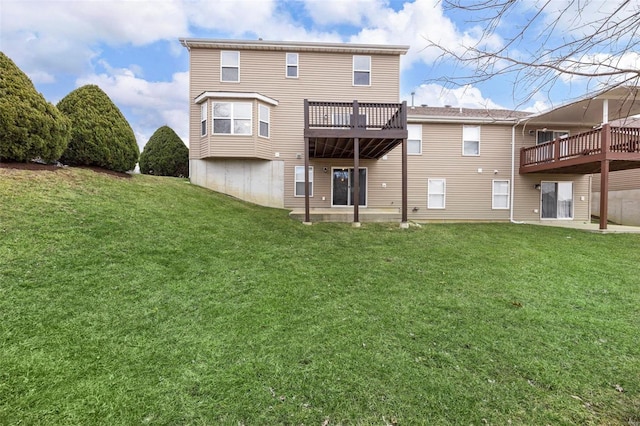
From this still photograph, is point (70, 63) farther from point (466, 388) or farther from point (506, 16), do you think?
point (466, 388)

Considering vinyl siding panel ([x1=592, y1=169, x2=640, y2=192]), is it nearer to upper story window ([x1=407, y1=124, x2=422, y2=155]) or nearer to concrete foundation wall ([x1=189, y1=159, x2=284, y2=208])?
upper story window ([x1=407, y1=124, x2=422, y2=155])

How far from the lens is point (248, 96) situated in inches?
474

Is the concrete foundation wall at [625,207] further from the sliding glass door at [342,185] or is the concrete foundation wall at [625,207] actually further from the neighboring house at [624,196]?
the sliding glass door at [342,185]

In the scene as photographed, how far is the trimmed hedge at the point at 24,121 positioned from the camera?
21.0ft

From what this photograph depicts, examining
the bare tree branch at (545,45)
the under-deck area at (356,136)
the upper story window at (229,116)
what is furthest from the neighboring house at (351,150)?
the bare tree branch at (545,45)

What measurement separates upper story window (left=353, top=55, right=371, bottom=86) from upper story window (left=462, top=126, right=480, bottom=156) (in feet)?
17.0

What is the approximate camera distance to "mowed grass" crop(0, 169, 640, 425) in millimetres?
2201

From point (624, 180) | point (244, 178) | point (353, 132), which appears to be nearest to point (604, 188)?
point (624, 180)

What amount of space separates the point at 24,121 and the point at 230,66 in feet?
27.6

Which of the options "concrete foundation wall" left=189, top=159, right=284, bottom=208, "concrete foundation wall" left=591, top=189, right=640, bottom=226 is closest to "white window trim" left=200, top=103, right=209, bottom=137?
"concrete foundation wall" left=189, top=159, right=284, bottom=208

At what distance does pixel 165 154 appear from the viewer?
48.4 feet

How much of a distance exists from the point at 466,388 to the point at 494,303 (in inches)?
85.3

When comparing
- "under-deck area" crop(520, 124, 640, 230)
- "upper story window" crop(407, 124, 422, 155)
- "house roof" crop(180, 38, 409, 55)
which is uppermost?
"house roof" crop(180, 38, 409, 55)

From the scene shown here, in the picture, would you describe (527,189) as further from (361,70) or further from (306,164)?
(306,164)
